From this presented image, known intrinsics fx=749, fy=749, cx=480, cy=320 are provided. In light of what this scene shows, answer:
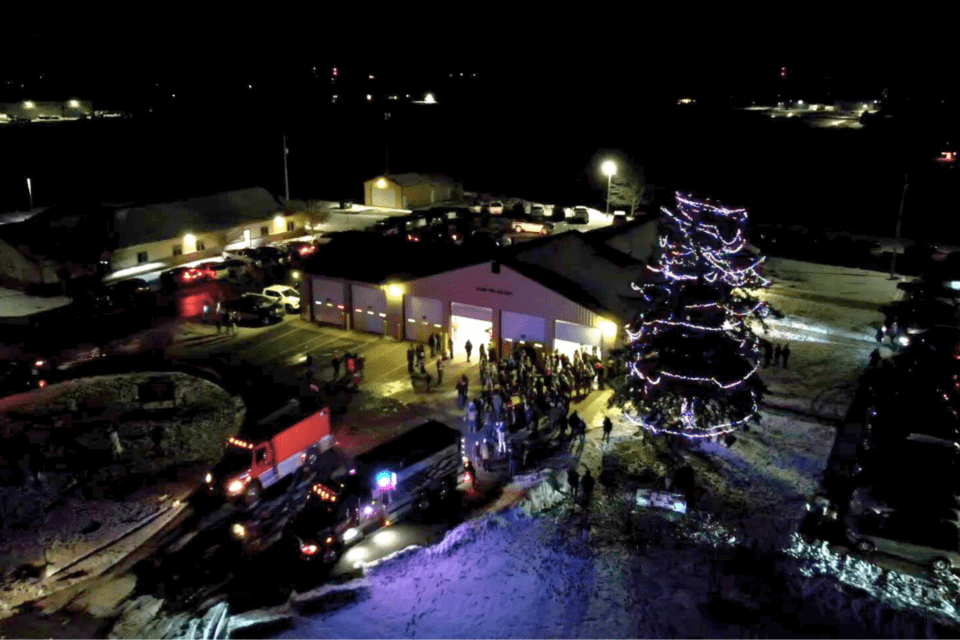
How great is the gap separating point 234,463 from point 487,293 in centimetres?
1107

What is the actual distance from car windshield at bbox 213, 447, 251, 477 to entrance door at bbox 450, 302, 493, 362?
1025cm

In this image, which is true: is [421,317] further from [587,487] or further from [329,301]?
Answer: [587,487]

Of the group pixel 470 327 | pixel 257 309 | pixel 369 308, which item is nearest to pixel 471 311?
pixel 470 327

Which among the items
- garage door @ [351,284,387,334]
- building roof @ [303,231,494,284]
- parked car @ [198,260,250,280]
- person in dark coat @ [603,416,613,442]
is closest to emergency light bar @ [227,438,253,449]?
person in dark coat @ [603,416,613,442]

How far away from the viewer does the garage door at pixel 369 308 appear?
93.7ft

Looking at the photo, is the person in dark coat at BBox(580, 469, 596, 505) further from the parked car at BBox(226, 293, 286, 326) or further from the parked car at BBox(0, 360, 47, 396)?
the parked car at BBox(0, 360, 47, 396)

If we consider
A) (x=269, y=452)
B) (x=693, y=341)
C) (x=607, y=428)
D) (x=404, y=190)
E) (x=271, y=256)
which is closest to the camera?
(x=693, y=341)

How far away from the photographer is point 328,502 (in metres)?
15.8

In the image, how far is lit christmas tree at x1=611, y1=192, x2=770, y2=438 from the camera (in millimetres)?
16578

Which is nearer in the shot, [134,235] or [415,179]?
[134,235]

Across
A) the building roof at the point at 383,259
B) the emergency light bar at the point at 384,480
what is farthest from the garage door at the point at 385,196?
the emergency light bar at the point at 384,480

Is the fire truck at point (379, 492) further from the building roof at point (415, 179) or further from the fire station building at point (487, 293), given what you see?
the building roof at point (415, 179)

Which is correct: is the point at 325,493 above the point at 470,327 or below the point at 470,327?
below

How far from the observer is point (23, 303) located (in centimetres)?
3378
